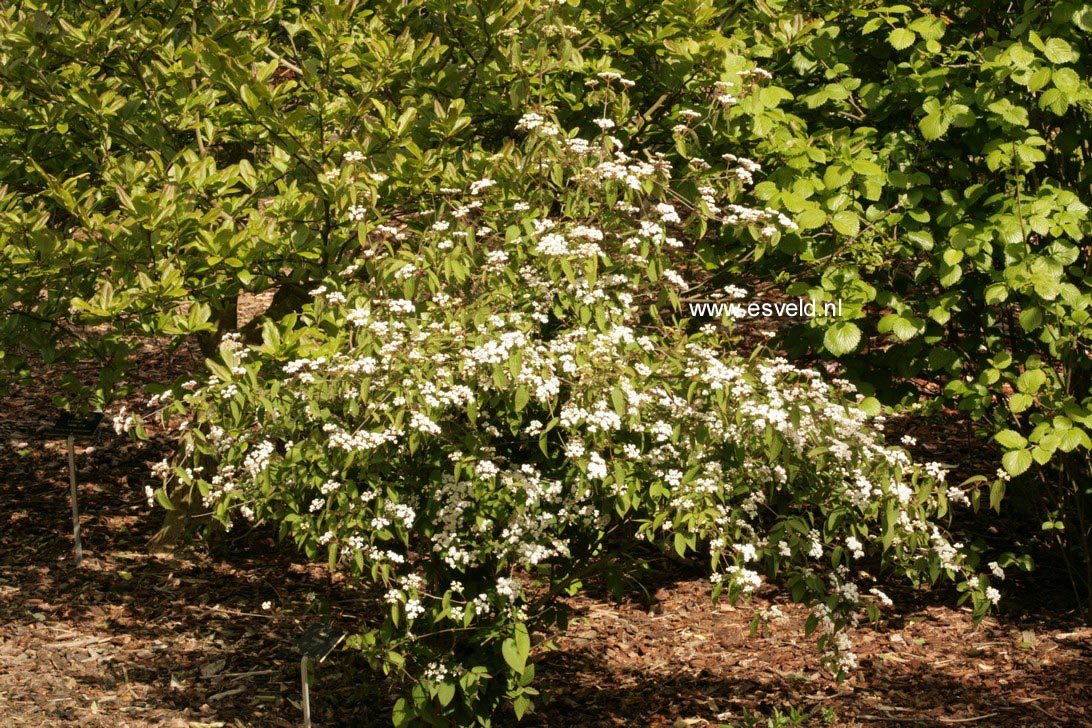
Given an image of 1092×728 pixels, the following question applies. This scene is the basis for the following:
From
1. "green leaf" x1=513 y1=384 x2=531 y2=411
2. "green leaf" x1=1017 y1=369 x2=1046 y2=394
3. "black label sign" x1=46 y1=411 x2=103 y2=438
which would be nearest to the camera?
"green leaf" x1=513 y1=384 x2=531 y2=411

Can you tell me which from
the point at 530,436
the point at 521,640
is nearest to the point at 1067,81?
the point at 530,436

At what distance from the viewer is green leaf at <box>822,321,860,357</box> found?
13.4 ft

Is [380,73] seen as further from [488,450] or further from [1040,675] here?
[1040,675]

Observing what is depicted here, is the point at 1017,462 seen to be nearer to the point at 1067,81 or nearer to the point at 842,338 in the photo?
the point at 842,338

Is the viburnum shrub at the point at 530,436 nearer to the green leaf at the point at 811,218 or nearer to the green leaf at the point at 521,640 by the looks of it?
the green leaf at the point at 521,640

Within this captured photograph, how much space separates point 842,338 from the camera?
4.09 meters

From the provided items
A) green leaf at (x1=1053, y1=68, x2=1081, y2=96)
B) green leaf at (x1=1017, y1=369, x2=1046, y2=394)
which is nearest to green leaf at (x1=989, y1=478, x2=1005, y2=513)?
green leaf at (x1=1017, y1=369, x2=1046, y2=394)

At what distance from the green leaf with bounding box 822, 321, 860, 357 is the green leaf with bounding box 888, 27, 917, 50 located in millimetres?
1046

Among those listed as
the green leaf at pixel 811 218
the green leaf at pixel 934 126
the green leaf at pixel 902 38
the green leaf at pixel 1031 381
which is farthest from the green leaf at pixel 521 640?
the green leaf at pixel 902 38

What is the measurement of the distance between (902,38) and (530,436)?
209cm

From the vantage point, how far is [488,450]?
3.19 m

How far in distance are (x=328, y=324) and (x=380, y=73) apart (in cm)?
94

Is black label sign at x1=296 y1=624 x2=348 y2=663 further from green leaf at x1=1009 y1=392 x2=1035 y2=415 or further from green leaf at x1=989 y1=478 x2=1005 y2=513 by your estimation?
green leaf at x1=1009 y1=392 x2=1035 y2=415

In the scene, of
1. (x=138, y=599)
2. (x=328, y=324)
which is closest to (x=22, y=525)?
(x=138, y=599)
